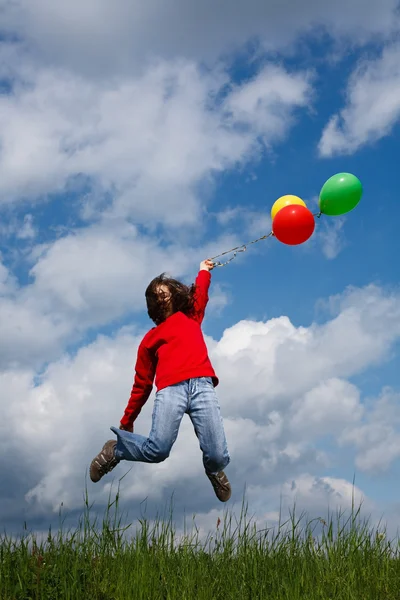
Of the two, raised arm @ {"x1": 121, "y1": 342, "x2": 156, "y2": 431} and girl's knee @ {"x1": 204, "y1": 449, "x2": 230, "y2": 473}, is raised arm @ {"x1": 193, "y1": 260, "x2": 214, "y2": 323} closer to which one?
raised arm @ {"x1": 121, "y1": 342, "x2": 156, "y2": 431}

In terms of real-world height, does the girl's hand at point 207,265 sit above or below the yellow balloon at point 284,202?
below

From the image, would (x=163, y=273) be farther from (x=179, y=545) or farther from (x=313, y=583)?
(x=313, y=583)

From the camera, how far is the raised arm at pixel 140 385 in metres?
7.16

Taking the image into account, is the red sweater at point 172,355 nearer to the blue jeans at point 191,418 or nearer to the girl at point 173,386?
the girl at point 173,386

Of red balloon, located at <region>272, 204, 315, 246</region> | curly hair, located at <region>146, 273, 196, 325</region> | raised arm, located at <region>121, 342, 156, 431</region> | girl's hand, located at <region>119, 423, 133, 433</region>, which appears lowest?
girl's hand, located at <region>119, 423, 133, 433</region>

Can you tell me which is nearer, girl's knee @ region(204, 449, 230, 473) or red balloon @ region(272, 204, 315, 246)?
girl's knee @ region(204, 449, 230, 473)

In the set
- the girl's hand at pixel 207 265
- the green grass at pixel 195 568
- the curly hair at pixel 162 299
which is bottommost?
the green grass at pixel 195 568

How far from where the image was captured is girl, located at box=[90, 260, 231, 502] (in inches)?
260

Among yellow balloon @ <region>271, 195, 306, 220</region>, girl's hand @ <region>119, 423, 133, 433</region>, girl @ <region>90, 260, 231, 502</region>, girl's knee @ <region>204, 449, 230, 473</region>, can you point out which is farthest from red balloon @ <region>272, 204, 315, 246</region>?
girl's hand @ <region>119, 423, 133, 433</region>

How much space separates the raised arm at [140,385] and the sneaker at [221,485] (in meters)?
1.00

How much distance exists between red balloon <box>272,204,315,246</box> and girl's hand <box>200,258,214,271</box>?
846 mm

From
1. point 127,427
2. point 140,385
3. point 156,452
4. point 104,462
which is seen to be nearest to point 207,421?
point 156,452

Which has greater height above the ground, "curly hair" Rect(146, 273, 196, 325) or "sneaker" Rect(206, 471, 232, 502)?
"curly hair" Rect(146, 273, 196, 325)

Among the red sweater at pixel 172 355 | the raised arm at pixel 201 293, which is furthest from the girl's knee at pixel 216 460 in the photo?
the raised arm at pixel 201 293
